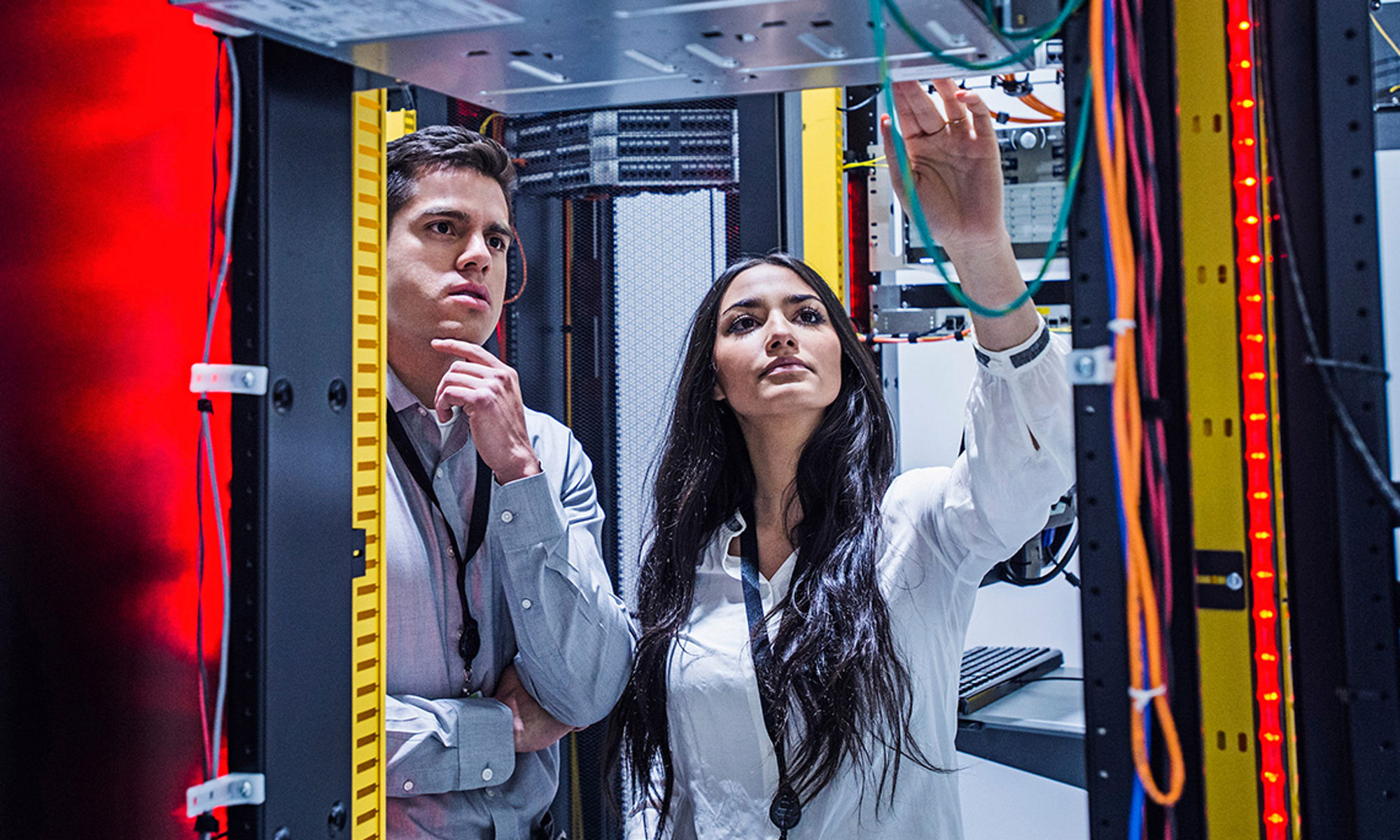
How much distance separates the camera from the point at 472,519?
1659mm

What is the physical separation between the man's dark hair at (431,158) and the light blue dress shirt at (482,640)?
1.17 feet

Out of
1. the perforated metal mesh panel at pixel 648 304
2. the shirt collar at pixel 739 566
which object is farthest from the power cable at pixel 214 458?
the perforated metal mesh panel at pixel 648 304

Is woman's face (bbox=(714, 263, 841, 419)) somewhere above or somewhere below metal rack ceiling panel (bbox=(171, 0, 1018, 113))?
below

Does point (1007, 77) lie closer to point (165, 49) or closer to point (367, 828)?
point (165, 49)

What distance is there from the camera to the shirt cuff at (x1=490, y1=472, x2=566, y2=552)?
1.57 m

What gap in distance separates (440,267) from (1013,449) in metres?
0.95

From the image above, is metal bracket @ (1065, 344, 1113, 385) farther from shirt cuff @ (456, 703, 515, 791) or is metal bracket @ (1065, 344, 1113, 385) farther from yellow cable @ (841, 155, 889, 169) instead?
yellow cable @ (841, 155, 889, 169)

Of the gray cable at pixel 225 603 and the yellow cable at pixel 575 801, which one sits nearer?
the gray cable at pixel 225 603

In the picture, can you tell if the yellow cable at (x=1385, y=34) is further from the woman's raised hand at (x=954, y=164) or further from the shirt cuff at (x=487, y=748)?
the shirt cuff at (x=487, y=748)

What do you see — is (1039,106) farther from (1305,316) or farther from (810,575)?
(1305,316)

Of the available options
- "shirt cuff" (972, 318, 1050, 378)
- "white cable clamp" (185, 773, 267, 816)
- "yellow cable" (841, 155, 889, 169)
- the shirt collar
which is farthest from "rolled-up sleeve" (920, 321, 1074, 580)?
"yellow cable" (841, 155, 889, 169)

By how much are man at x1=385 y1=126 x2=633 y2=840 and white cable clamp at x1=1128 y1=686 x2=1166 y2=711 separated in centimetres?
93

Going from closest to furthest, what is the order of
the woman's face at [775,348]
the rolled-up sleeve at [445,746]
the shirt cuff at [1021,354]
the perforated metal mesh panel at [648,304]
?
the shirt cuff at [1021,354]
the rolled-up sleeve at [445,746]
the woman's face at [775,348]
the perforated metal mesh panel at [648,304]

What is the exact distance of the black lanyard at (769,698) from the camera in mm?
1552
